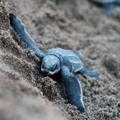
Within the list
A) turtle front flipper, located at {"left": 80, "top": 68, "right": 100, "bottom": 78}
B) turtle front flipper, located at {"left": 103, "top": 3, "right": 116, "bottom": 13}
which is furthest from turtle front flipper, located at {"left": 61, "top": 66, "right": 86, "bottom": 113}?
turtle front flipper, located at {"left": 103, "top": 3, "right": 116, "bottom": 13}

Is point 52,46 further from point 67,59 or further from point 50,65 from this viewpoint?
point 50,65

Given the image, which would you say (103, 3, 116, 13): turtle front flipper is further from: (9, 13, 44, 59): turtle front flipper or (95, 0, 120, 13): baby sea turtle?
(9, 13, 44, 59): turtle front flipper

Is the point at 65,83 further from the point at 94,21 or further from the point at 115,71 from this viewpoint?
the point at 94,21

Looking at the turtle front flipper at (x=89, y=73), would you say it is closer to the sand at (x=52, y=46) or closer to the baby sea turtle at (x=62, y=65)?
the sand at (x=52, y=46)

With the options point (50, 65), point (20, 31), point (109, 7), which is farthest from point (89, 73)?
point (109, 7)

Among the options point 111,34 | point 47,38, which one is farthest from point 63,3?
point 47,38

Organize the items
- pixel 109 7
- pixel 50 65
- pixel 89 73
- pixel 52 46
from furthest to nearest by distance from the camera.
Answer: pixel 109 7, pixel 52 46, pixel 89 73, pixel 50 65
